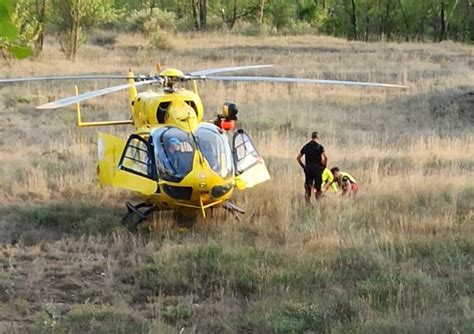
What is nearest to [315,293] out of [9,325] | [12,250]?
[9,325]

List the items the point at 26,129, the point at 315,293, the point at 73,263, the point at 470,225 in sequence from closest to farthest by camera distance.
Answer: the point at 315,293 → the point at 73,263 → the point at 470,225 → the point at 26,129

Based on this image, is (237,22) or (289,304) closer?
(289,304)

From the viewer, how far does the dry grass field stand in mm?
6555

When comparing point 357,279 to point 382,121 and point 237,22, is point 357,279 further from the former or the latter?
point 237,22

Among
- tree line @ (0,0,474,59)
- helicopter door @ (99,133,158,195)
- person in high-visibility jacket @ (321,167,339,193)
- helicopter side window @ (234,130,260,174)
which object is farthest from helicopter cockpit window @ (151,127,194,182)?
tree line @ (0,0,474,59)

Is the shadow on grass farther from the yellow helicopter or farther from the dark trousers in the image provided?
the dark trousers

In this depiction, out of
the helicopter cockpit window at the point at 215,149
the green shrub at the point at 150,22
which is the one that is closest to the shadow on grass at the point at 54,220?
the helicopter cockpit window at the point at 215,149

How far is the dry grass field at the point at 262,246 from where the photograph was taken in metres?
6.55

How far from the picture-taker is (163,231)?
9.45 m

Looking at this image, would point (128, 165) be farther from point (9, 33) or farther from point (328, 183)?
point (9, 33)

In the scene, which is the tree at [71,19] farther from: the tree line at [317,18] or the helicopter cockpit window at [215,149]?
the helicopter cockpit window at [215,149]

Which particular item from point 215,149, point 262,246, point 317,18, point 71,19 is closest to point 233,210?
point 215,149

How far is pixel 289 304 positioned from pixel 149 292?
1.57 metres

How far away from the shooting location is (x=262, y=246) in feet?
28.3
